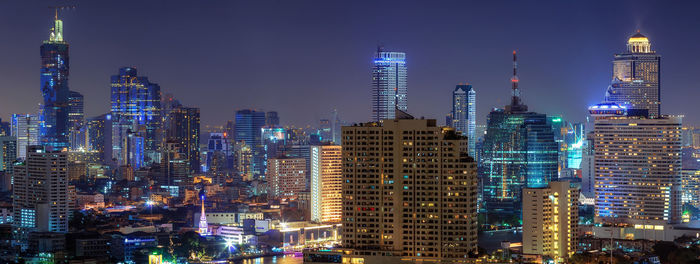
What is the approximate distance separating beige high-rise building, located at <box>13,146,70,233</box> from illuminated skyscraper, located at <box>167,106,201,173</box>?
2304 centimetres

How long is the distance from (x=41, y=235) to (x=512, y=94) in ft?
78.3

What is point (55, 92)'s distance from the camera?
Answer: 60.1 metres

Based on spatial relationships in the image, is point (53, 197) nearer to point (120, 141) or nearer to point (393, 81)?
point (393, 81)

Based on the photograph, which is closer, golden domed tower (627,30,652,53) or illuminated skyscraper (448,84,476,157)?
golden domed tower (627,30,652,53)

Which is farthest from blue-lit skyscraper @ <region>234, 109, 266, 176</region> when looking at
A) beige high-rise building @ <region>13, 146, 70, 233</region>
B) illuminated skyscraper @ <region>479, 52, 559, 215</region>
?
beige high-rise building @ <region>13, 146, 70, 233</region>

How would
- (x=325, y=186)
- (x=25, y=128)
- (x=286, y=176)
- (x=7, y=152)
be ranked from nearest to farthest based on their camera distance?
1. (x=325, y=186)
2. (x=286, y=176)
3. (x=7, y=152)
4. (x=25, y=128)

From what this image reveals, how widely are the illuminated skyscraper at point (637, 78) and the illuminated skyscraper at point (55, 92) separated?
2718 cm

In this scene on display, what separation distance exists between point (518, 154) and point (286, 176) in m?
10.2

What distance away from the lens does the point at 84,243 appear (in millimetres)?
32438

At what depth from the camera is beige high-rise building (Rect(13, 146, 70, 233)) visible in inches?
1416

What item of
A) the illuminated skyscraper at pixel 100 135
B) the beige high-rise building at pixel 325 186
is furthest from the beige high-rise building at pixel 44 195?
the illuminated skyscraper at pixel 100 135

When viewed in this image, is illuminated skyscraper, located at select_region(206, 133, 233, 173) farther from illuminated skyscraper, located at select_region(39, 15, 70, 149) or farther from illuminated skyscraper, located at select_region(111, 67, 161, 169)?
illuminated skyscraper, located at select_region(39, 15, 70, 149)

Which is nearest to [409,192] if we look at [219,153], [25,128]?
[219,153]

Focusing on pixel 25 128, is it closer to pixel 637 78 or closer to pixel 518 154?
pixel 518 154
